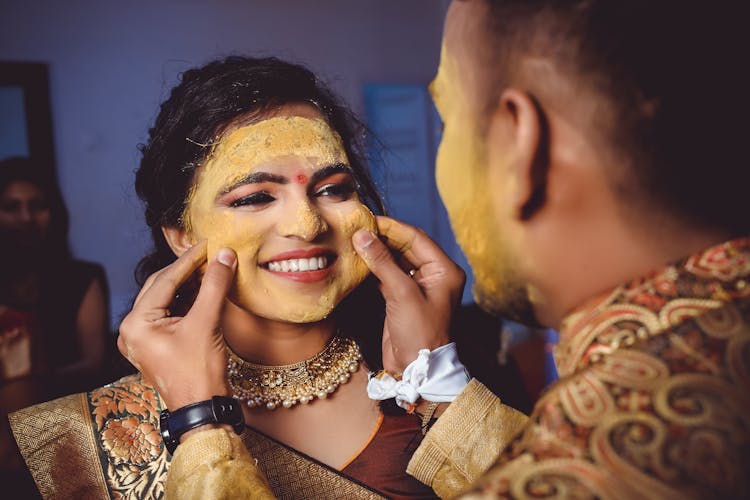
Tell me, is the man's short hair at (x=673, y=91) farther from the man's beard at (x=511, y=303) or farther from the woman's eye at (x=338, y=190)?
the woman's eye at (x=338, y=190)

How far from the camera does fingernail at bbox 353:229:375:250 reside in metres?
1.50

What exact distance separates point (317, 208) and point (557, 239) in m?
0.74

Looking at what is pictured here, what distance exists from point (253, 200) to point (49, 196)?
6.97 ft

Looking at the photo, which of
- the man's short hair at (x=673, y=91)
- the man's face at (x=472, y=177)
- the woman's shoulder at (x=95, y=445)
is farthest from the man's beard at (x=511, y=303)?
the woman's shoulder at (x=95, y=445)

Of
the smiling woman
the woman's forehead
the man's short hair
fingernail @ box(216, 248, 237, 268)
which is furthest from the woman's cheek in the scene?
the man's short hair

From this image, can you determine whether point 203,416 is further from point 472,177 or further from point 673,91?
point 673,91

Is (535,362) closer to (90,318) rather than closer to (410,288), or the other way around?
(90,318)

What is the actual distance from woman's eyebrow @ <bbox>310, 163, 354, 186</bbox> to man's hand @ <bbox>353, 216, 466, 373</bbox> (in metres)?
0.15

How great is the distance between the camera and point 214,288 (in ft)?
4.31

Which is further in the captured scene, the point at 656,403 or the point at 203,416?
the point at 203,416

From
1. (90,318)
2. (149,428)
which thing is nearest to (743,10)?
(149,428)

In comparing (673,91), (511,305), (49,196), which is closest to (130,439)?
(511,305)

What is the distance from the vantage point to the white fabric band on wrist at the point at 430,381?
1414mm

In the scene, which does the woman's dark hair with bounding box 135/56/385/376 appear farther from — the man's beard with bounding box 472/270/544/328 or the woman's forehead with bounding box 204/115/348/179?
the man's beard with bounding box 472/270/544/328
